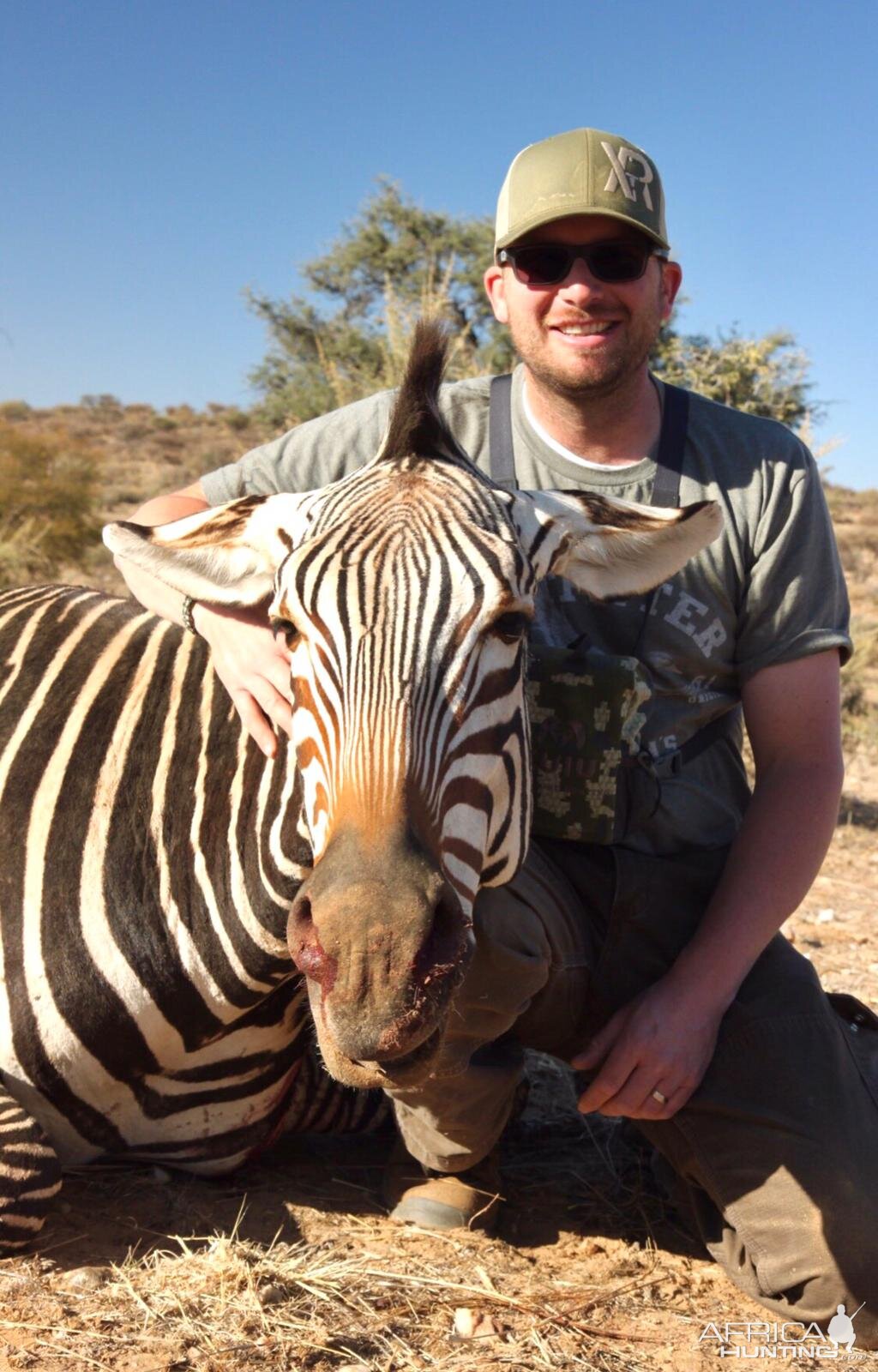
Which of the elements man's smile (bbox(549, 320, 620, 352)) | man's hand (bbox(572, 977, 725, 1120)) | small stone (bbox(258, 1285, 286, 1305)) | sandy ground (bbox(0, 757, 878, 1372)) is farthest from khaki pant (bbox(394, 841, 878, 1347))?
man's smile (bbox(549, 320, 620, 352))

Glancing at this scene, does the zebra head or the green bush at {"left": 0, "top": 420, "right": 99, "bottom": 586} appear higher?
the green bush at {"left": 0, "top": 420, "right": 99, "bottom": 586}

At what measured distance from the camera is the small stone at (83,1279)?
2.81 meters

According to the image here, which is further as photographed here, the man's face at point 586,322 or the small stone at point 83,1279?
the man's face at point 586,322

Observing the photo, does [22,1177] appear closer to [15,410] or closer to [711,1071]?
[711,1071]

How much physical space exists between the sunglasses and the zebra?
0.93m

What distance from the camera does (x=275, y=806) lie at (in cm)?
309

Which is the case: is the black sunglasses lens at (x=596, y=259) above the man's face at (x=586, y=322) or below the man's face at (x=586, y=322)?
above

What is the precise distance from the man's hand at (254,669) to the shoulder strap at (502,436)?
0.99 metres

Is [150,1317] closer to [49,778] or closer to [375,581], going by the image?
[49,778]

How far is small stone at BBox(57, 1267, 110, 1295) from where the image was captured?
2.81 metres

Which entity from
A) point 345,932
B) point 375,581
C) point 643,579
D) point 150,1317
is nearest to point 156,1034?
point 150,1317

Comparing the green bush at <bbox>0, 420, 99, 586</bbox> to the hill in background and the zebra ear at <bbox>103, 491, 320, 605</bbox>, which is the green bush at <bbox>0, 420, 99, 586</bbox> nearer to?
the hill in background

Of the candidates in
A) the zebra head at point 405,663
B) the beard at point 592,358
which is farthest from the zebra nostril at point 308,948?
the beard at point 592,358

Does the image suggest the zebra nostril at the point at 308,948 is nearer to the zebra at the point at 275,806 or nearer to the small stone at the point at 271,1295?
the zebra at the point at 275,806
